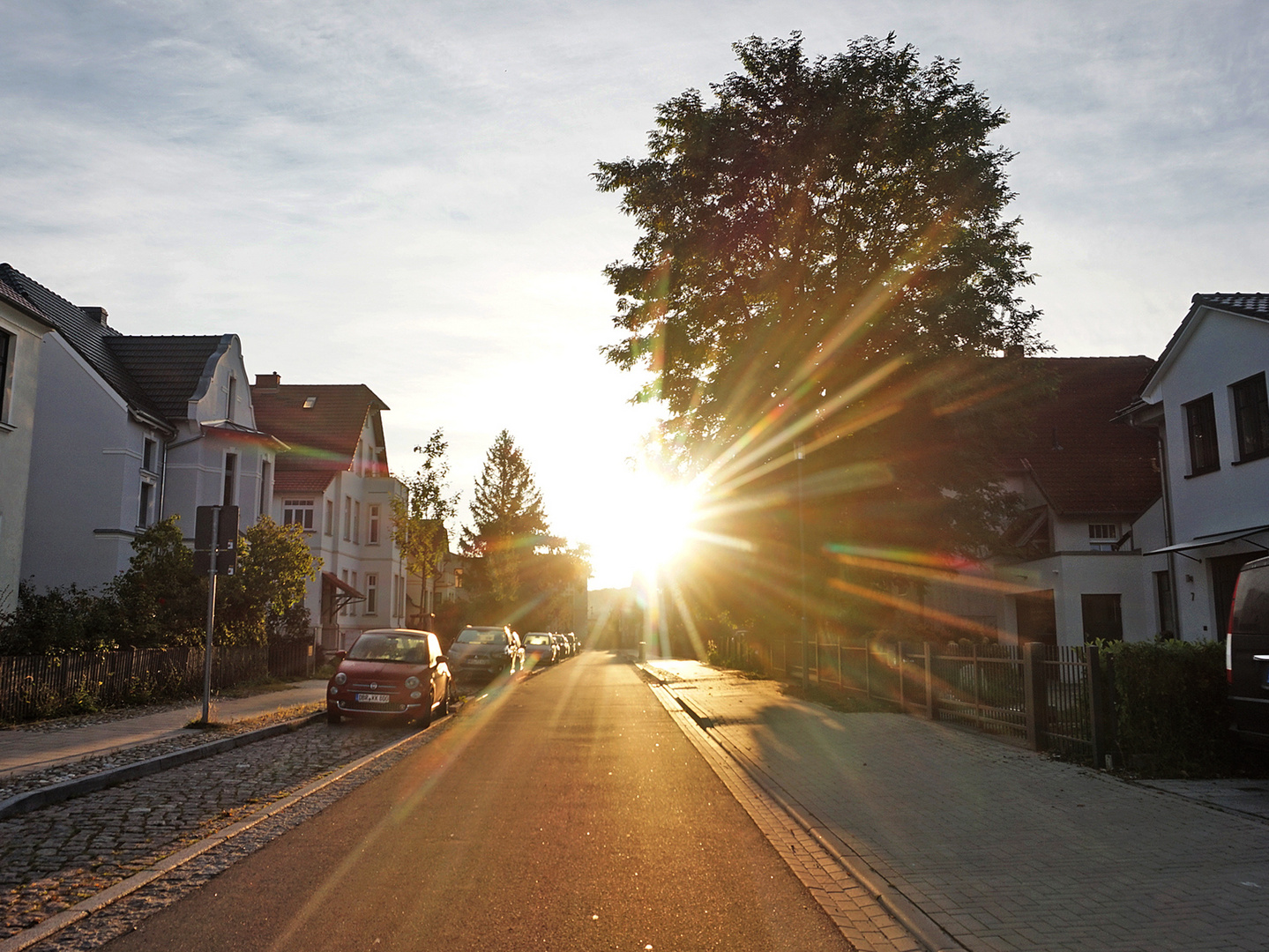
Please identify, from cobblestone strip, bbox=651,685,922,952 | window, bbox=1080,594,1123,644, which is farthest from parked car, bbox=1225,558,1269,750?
window, bbox=1080,594,1123,644

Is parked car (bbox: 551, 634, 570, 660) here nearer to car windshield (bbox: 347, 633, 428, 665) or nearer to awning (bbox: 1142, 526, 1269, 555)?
car windshield (bbox: 347, 633, 428, 665)

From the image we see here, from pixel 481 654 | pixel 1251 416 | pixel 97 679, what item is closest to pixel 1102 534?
pixel 1251 416

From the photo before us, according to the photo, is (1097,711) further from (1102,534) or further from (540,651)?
(540,651)

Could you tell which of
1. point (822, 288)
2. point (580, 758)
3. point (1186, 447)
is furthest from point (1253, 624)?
point (822, 288)

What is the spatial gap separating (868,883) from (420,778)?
19.0 ft

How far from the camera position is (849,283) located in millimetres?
25812

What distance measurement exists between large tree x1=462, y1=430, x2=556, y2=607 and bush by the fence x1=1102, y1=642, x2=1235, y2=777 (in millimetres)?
61963

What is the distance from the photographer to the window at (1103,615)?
2975cm

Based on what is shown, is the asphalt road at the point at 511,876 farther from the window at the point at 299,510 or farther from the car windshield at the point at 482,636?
the window at the point at 299,510

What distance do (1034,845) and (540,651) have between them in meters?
40.4

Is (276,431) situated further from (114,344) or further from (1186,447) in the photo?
(1186,447)

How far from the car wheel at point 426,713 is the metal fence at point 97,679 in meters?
5.11

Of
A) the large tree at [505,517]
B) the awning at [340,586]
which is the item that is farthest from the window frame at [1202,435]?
the large tree at [505,517]

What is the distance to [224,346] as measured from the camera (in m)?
35.7
